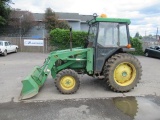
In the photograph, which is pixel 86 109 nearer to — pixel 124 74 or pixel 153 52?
pixel 124 74

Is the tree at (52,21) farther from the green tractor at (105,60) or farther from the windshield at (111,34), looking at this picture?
the windshield at (111,34)

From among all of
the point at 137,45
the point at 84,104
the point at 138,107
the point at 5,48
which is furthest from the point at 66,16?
the point at 138,107

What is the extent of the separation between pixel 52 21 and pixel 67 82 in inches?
930

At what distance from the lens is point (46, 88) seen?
732cm

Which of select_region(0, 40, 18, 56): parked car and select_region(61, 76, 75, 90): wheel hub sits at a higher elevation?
select_region(0, 40, 18, 56): parked car

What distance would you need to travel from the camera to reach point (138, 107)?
18.6 feet

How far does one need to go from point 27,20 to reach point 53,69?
79.0 feet

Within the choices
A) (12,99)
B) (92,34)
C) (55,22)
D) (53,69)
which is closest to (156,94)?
(92,34)

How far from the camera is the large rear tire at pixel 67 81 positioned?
6.49 m

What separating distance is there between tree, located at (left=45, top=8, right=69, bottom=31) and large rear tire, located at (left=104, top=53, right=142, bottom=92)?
23.0 metres

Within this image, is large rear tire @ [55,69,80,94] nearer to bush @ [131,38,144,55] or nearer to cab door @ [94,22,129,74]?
cab door @ [94,22,129,74]

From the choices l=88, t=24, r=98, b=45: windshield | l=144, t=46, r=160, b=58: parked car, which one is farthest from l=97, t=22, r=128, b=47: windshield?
l=144, t=46, r=160, b=58: parked car

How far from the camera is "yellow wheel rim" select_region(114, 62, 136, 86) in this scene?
6910 millimetres

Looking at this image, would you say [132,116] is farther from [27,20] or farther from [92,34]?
[27,20]
